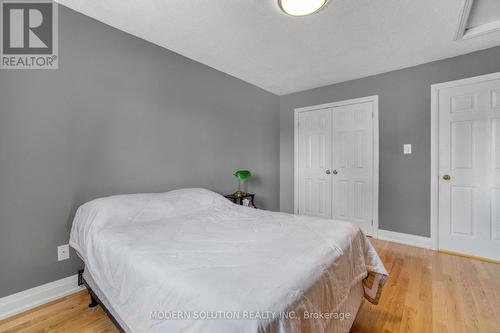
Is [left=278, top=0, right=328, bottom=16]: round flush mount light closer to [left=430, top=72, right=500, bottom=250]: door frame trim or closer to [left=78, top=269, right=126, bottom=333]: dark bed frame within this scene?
[left=430, top=72, right=500, bottom=250]: door frame trim

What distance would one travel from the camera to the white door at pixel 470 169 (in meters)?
2.54

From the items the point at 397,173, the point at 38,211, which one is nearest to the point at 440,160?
the point at 397,173

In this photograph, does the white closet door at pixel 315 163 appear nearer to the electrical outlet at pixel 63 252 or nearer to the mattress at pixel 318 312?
the mattress at pixel 318 312

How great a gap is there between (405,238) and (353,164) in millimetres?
1195

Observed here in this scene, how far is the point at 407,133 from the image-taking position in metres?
3.08

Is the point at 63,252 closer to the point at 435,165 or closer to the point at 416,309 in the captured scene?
the point at 416,309

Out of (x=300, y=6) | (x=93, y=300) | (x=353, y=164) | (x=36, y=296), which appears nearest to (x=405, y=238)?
(x=353, y=164)

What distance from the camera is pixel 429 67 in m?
2.91

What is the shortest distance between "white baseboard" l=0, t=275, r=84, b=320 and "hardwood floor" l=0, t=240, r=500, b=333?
5cm

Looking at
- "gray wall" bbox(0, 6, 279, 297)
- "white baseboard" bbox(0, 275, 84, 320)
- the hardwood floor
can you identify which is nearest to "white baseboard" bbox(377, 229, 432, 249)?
the hardwood floor

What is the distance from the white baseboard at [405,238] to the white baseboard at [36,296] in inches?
Answer: 140

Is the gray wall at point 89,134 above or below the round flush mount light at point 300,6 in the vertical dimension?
below

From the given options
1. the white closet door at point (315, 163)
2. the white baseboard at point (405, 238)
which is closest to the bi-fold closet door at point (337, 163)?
the white closet door at point (315, 163)

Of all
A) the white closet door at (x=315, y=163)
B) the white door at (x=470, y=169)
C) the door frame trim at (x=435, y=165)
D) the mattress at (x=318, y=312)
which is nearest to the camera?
the mattress at (x=318, y=312)
